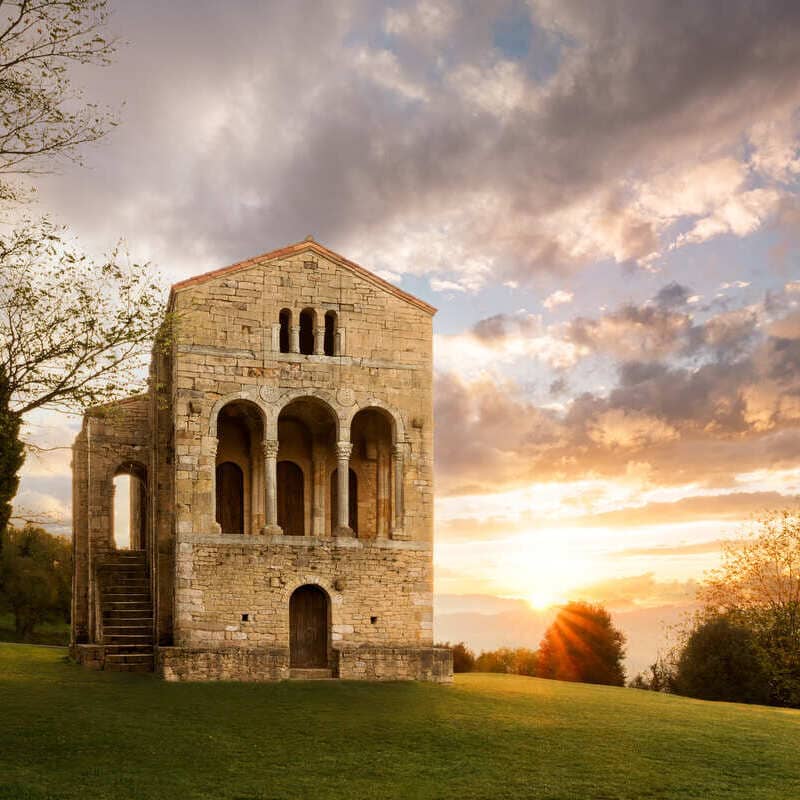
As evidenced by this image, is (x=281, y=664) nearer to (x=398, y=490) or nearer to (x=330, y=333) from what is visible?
(x=398, y=490)

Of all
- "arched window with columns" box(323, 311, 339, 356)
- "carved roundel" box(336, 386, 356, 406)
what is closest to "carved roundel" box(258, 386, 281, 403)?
"carved roundel" box(336, 386, 356, 406)

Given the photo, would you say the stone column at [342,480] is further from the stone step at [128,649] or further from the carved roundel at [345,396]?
the stone step at [128,649]

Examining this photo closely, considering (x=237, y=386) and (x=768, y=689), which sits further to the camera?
(x=768, y=689)

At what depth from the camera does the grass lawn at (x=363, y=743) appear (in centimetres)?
1521

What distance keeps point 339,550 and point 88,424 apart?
36.7 ft

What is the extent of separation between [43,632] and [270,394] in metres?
36.1

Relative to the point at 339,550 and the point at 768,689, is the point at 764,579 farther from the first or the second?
the point at 339,550

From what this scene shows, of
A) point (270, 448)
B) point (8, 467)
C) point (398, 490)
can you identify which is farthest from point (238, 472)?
point (8, 467)

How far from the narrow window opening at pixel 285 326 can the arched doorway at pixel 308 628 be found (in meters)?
7.07

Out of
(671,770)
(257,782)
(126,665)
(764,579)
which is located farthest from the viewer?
(764,579)

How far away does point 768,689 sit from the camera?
122 ft

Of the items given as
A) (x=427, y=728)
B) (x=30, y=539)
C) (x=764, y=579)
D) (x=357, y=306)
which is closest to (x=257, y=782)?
(x=427, y=728)

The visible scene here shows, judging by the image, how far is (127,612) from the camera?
29984mm

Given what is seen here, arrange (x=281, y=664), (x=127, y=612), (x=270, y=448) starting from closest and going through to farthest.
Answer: (x=281, y=664)
(x=270, y=448)
(x=127, y=612)
